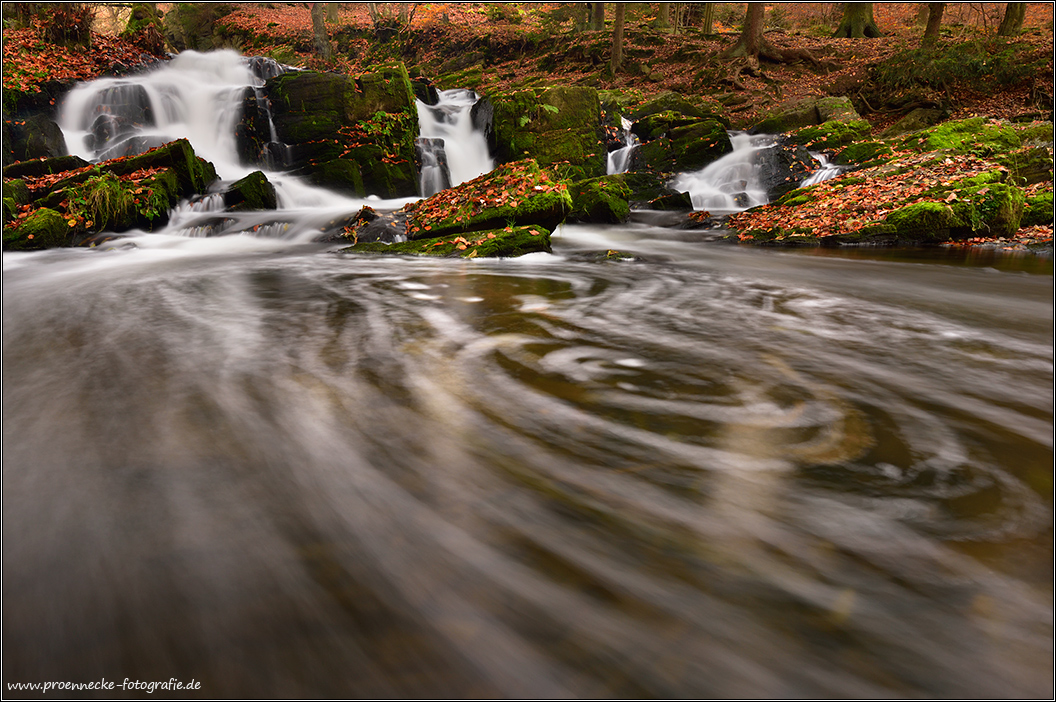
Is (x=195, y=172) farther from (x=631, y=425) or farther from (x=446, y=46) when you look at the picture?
(x=446, y=46)

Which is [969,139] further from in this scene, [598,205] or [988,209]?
[598,205]

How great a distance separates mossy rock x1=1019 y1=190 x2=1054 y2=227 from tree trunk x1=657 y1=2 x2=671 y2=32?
77.0 ft

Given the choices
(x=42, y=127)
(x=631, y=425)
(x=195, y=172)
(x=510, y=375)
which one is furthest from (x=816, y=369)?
(x=42, y=127)

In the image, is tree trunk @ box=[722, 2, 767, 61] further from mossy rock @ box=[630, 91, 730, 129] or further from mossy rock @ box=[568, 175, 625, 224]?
mossy rock @ box=[568, 175, 625, 224]

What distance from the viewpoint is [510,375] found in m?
2.89

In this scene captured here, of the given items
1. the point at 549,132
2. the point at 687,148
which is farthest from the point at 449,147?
the point at 687,148

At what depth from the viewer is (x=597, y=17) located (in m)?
28.7

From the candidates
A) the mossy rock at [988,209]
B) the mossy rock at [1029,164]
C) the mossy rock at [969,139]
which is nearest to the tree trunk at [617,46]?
the mossy rock at [969,139]

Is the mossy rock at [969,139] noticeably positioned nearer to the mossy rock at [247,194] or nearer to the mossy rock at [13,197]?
the mossy rock at [247,194]

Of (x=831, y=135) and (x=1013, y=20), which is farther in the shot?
(x=1013, y=20)

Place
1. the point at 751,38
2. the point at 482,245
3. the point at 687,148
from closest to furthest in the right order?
the point at 482,245
the point at 687,148
the point at 751,38

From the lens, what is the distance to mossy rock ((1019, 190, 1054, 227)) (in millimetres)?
8641

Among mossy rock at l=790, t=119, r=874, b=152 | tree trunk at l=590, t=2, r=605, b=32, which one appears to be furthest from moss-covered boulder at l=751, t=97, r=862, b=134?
tree trunk at l=590, t=2, r=605, b=32

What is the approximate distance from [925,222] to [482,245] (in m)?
6.49
